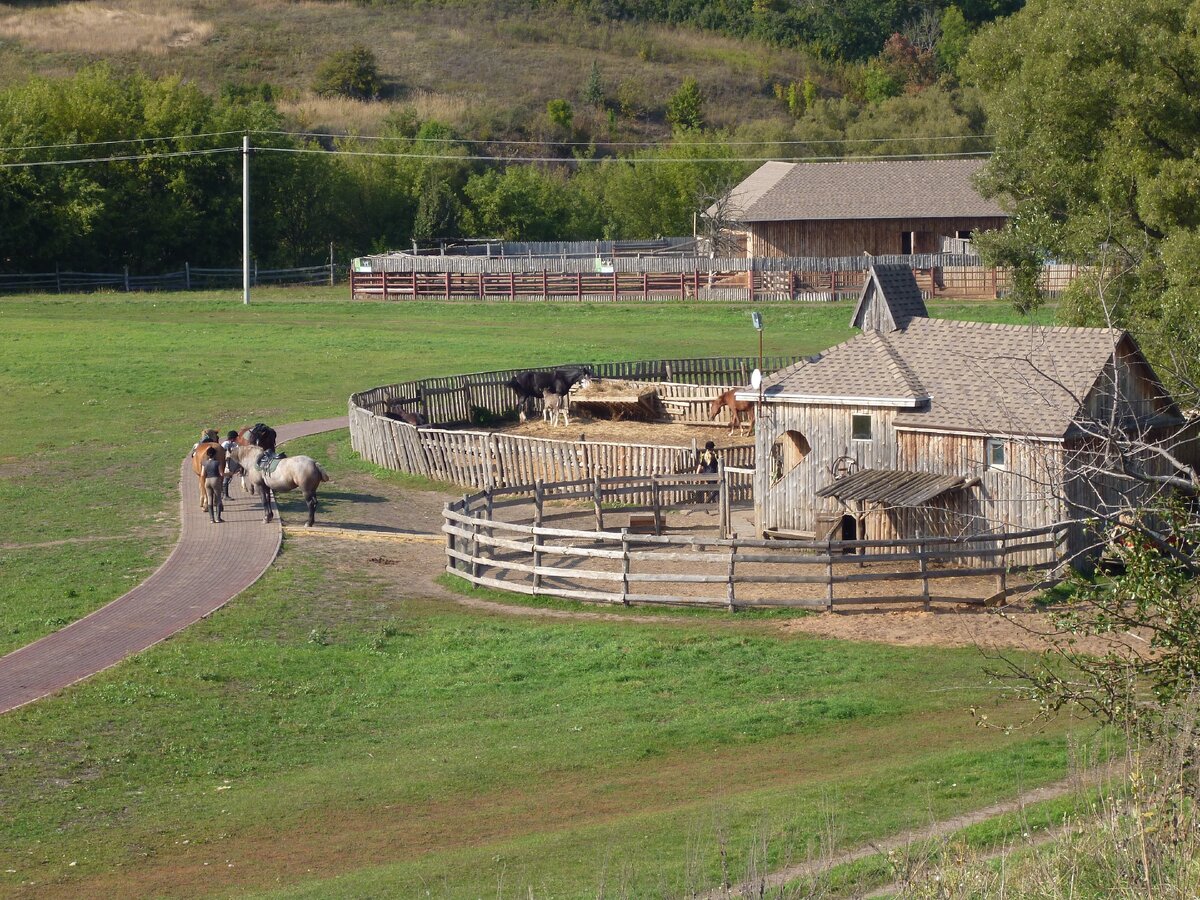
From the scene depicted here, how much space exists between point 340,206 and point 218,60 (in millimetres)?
40833

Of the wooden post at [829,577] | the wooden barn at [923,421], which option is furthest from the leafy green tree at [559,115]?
the wooden post at [829,577]

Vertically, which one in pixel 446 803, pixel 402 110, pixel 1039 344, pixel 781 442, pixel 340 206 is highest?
pixel 402 110

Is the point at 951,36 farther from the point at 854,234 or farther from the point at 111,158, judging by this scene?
the point at 111,158

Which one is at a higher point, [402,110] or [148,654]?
[402,110]

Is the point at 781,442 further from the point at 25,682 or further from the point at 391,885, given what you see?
the point at 391,885

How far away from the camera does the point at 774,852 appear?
12.7 m

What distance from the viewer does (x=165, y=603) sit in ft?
74.1

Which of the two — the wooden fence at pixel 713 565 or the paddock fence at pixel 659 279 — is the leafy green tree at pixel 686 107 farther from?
the wooden fence at pixel 713 565

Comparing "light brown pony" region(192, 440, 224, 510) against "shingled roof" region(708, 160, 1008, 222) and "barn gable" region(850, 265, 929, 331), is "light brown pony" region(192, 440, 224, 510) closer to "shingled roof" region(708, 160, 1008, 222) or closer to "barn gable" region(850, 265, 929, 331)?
"barn gable" region(850, 265, 929, 331)

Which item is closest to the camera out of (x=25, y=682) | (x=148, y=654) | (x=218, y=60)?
(x=25, y=682)

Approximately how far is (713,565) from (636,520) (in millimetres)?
2711

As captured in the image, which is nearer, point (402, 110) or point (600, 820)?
point (600, 820)

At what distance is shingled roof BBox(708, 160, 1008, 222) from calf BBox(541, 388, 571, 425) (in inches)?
1449

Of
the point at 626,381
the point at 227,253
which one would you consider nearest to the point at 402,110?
the point at 227,253
